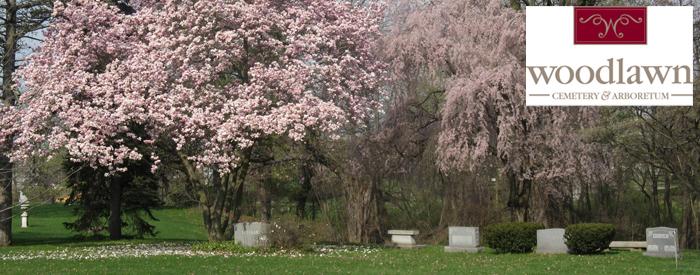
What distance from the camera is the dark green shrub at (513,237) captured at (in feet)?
81.3

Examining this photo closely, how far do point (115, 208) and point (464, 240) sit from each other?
15459 millimetres

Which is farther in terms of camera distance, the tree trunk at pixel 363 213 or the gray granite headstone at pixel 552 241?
the tree trunk at pixel 363 213

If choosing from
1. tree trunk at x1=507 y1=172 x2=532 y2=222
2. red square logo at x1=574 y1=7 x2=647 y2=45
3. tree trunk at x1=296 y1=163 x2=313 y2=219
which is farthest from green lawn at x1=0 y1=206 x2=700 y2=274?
tree trunk at x1=296 y1=163 x2=313 y2=219

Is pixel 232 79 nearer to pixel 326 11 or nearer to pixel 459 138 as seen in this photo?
pixel 326 11

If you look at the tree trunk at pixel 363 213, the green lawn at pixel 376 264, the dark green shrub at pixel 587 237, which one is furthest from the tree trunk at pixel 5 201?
the dark green shrub at pixel 587 237

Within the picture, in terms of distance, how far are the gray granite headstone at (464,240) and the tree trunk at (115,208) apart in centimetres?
1458

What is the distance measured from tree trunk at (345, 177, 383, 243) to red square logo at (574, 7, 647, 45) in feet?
61.6

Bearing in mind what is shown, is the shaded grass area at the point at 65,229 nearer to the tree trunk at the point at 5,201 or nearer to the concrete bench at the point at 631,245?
the tree trunk at the point at 5,201

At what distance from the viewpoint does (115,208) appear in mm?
34656

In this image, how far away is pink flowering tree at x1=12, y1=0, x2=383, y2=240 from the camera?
84.4 feet

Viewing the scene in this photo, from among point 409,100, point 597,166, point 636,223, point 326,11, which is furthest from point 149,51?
point 636,223

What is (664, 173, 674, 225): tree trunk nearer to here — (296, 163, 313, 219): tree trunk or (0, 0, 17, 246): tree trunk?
(296, 163, 313, 219): tree trunk

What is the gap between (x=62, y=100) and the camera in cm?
2597

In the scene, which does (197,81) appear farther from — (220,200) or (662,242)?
(662,242)
